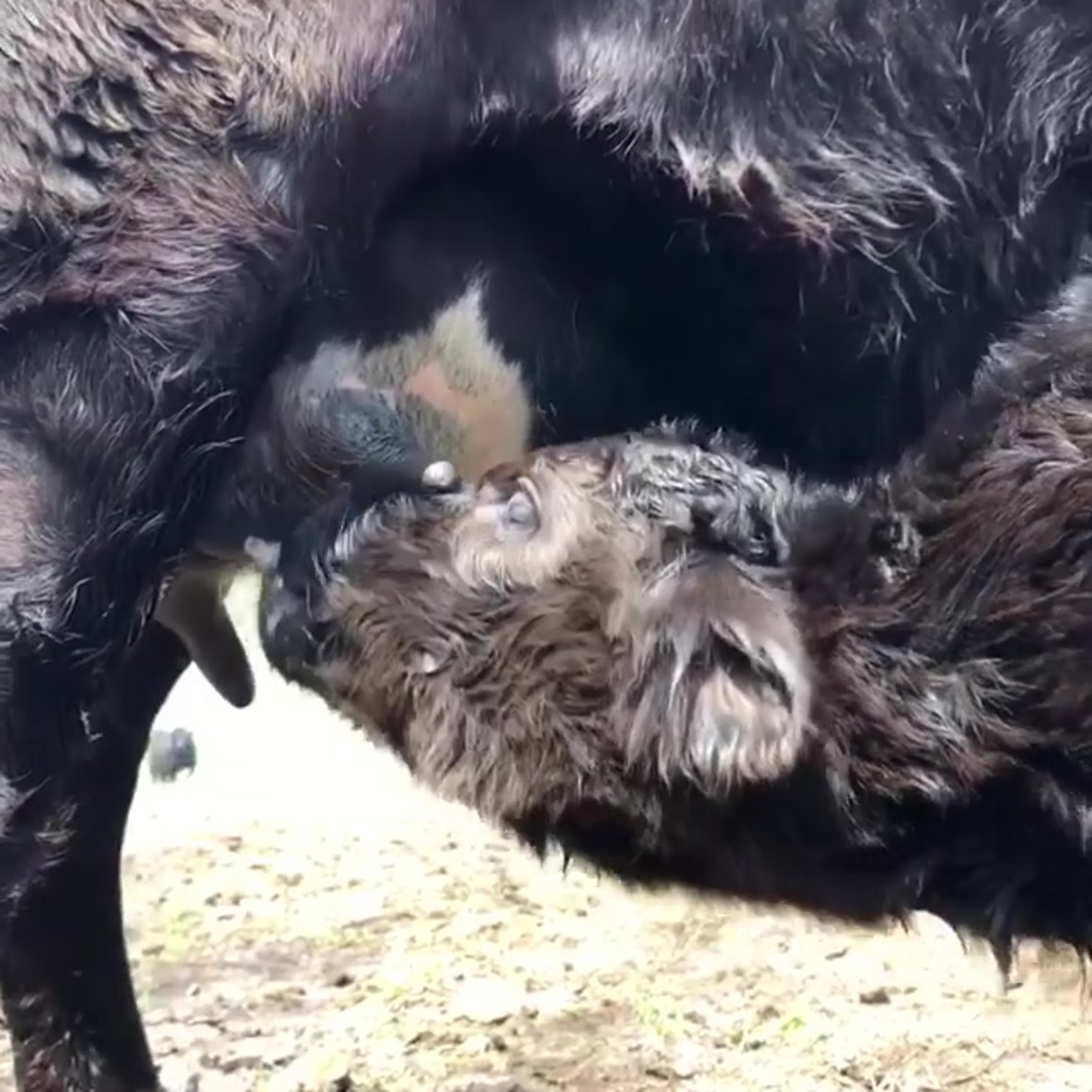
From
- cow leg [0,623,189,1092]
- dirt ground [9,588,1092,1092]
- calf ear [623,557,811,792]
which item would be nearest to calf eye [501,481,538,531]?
calf ear [623,557,811,792]

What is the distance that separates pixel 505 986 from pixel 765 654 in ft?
4.52

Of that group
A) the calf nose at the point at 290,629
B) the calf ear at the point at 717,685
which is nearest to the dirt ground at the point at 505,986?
the calf nose at the point at 290,629

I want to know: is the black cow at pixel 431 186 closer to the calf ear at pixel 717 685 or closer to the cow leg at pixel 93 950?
the calf ear at pixel 717 685

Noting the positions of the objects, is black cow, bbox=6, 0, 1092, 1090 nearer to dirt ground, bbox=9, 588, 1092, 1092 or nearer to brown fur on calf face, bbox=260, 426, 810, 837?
brown fur on calf face, bbox=260, 426, 810, 837

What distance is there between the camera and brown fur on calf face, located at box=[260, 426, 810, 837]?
4.52 feet

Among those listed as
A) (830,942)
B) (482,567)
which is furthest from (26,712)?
(830,942)

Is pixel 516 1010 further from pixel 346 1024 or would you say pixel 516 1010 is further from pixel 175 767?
pixel 175 767

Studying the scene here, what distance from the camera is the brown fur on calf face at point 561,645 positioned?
1.38 metres

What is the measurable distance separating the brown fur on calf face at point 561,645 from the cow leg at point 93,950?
548 millimetres

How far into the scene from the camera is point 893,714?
1344mm

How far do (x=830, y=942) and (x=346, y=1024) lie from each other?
0.71 m

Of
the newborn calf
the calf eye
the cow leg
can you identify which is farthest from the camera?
the cow leg

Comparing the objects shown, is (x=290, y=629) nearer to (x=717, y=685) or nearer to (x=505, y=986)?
(x=717, y=685)

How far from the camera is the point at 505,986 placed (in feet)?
8.60
